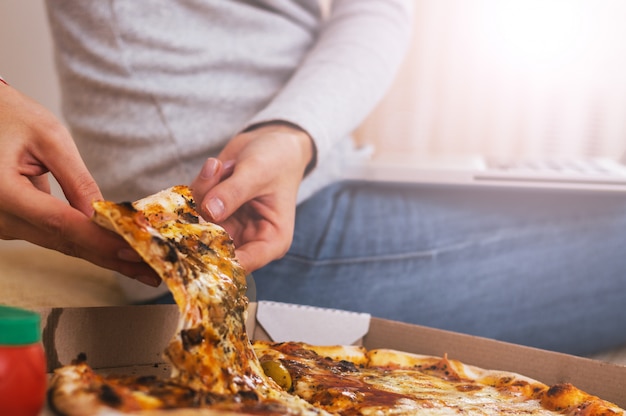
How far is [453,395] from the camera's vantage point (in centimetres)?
72

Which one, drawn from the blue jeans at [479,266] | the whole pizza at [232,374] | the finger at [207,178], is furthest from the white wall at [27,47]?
the whole pizza at [232,374]

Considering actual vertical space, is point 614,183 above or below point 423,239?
above

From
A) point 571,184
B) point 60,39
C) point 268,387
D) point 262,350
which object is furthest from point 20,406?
point 571,184

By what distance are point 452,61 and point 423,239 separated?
6.50ft

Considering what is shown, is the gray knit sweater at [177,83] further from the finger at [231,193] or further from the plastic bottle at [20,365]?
the plastic bottle at [20,365]

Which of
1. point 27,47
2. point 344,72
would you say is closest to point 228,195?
point 344,72

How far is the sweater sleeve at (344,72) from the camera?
42.6 inches

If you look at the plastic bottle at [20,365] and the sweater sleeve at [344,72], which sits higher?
the sweater sleeve at [344,72]

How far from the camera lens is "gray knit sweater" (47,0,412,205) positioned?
1142 mm

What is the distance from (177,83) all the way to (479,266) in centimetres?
59

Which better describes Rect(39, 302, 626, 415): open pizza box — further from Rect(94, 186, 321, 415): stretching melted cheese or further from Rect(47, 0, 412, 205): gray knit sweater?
Rect(47, 0, 412, 205): gray knit sweater

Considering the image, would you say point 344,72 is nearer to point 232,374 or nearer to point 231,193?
point 231,193

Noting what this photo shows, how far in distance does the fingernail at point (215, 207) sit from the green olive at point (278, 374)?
6.6 inches

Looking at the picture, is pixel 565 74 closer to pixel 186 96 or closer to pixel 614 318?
pixel 614 318
